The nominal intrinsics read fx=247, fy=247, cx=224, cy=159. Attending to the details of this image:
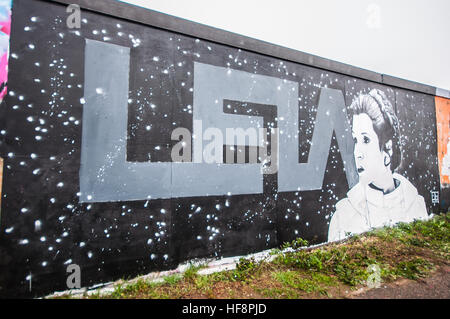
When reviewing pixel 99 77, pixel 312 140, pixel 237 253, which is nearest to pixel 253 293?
pixel 237 253

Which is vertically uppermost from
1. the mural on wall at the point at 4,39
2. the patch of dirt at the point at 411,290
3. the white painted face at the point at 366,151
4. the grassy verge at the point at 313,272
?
the mural on wall at the point at 4,39

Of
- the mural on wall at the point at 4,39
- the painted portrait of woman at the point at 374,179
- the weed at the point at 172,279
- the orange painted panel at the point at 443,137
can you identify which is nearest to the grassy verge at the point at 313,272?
the weed at the point at 172,279

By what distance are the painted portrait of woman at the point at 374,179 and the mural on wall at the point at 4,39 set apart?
502 cm

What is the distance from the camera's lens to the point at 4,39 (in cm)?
251

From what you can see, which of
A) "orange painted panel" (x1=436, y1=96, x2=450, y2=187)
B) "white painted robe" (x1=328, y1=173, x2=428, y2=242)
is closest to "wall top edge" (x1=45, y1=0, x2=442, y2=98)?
"white painted robe" (x1=328, y1=173, x2=428, y2=242)

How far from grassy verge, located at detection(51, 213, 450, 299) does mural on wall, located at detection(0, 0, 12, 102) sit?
2.41 meters

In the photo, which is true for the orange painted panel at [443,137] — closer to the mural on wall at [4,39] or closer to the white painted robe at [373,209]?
the white painted robe at [373,209]

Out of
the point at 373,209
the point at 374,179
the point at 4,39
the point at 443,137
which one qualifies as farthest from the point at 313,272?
the point at 443,137

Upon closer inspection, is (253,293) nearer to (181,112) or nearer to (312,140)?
(181,112)

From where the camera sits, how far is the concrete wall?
8.43ft

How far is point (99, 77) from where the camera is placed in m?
2.90

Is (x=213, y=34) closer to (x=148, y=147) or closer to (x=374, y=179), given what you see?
(x=148, y=147)

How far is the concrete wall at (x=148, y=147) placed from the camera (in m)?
2.57

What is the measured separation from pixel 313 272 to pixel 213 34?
3.61 m
